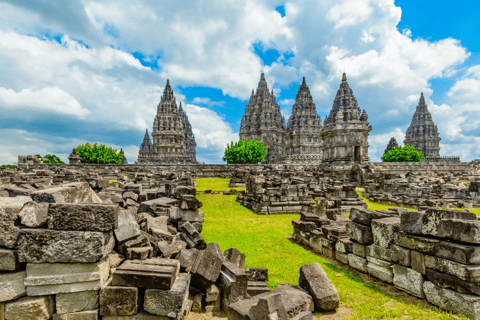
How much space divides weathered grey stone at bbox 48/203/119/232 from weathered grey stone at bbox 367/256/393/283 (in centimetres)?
451

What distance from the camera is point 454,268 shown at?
3348 millimetres

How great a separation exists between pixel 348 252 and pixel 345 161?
25.3 m

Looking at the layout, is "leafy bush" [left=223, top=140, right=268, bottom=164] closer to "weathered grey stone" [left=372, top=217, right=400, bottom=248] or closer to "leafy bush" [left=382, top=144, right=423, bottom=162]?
"leafy bush" [left=382, top=144, right=423, bottom=162]

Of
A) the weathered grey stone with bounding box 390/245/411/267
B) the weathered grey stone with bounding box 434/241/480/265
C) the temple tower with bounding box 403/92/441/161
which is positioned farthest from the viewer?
the temple tower with bounding box 403/92/441/161

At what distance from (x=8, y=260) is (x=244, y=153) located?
3936 cm

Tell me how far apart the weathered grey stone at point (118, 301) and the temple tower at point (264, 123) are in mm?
53987

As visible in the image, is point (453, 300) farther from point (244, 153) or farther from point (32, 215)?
point (244, 153)

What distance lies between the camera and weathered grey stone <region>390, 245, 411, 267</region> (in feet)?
13.0

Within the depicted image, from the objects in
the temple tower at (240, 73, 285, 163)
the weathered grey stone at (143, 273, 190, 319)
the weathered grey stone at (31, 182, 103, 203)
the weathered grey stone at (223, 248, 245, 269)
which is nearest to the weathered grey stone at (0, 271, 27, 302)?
the weathered grey stone at (31, 182, 103, 203)

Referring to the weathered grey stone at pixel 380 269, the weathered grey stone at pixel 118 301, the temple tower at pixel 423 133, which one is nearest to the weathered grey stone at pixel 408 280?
the weathered grey stone at pixel 380 269

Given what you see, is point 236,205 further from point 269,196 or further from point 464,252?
point 464,252

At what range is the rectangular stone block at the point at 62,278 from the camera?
2.80 metres

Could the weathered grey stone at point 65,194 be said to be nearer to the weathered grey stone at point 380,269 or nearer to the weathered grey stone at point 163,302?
the weathered grey stone at point 163,302

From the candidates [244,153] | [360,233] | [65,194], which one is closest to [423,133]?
[244,153]
